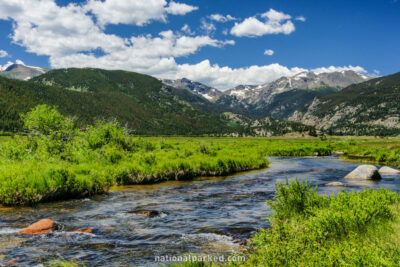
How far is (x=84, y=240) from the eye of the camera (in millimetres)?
10406

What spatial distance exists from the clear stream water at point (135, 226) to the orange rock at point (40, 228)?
374 millimetres

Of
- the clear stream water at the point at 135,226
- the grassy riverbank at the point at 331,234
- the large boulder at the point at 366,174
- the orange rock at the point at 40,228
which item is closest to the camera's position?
the grassy riverbank at the point at 331,234

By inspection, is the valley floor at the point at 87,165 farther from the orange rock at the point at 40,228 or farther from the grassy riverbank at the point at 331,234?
the grassy riverbank at the point at 331,234

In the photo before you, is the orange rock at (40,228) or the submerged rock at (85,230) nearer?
the orange rock at (40,228)

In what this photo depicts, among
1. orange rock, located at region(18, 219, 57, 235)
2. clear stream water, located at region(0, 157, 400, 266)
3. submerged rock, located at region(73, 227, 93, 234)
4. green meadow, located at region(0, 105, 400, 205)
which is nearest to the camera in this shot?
clear stream water, located at region(0, 157, 400, 266)

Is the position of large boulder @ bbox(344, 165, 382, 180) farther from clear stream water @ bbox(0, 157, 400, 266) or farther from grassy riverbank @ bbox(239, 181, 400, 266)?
grassy riverbank @ bbox(239, 181, 400, 266)

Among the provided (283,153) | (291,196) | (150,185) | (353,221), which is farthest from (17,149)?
(283,153)

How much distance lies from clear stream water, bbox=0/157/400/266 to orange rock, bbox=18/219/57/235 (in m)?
0.37

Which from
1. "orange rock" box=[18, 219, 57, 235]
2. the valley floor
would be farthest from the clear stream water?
the valley floor

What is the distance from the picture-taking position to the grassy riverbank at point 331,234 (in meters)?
5.80

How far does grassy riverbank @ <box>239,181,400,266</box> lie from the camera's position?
580 centimetres

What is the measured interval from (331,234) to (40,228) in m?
10.7

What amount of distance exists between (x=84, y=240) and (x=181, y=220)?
459cm

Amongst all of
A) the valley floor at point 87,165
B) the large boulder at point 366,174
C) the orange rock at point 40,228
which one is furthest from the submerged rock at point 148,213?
the large boulder at point 366,174
